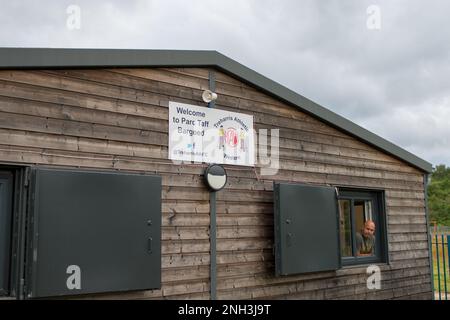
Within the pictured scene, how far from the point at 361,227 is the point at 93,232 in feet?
15.6

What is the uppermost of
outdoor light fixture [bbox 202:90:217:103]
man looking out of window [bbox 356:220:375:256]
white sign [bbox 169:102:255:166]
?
outdoor light fixture [bbox 202:90:217:103]

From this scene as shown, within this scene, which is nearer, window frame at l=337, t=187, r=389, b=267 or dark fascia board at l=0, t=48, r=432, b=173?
dark fascia board at l=0, t=48, r=432, b=173

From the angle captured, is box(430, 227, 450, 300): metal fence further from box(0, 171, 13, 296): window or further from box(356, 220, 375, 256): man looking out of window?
box(0, 171, 13, 296): window

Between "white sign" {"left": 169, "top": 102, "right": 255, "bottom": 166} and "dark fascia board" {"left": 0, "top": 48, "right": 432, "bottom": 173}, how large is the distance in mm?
489

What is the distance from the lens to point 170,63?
5406 mm

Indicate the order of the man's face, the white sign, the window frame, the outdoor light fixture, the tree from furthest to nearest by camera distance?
the tree → the man's face → the window frame → the outdoor light fixture → the white sign

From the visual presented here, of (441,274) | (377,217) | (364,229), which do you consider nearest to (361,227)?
(364,229)

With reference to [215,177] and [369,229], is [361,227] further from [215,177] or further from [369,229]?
[215,177]

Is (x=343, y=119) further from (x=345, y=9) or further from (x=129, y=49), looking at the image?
(x=129, y=49)

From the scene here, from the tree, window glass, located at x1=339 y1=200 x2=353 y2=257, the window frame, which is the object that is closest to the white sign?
window glass, located at x1=339 y1=200 x2=353 y2=257

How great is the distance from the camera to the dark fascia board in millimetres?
4352

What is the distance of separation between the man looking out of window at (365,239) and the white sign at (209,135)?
2.65 m

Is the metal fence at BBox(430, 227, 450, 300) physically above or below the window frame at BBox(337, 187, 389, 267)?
below

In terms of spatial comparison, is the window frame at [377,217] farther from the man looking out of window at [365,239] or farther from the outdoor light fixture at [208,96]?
the outdoor light fixture at [208,96]
